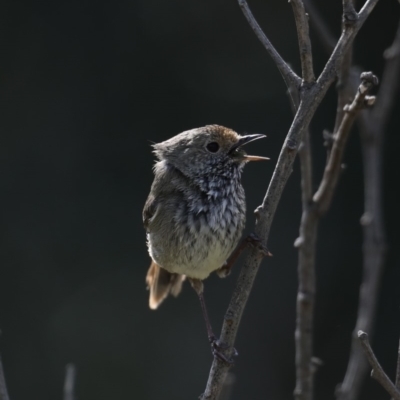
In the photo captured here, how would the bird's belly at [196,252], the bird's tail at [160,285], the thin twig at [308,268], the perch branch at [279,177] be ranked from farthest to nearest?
1. the bird's tail at [160,285]
2. the bird's belly at [196,252]
3. the thin twig at [308,268]
4. the perch branch at [279,177]

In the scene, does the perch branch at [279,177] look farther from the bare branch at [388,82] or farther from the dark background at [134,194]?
the dark background at [134,194]

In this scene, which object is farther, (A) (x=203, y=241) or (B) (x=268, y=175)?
(B) (x=268, y=175)

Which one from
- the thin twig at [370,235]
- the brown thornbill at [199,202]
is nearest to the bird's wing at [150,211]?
the brown thornbill at [199,202]

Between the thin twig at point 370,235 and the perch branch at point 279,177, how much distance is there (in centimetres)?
54

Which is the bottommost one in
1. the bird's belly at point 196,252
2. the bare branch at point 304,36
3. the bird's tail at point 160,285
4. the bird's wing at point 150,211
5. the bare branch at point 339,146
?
the bird's tail at point 160,285

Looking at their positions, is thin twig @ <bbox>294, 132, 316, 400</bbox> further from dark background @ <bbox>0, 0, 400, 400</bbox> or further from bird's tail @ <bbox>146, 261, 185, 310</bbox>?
dark background @ <bbox>0, 0, 400, 400</bbox>

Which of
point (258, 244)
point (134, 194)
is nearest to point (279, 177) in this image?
point (258, 244)

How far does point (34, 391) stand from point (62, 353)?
0.40 meters

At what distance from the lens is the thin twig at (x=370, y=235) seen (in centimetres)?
313

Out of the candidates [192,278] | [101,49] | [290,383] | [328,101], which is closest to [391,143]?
[328,101]

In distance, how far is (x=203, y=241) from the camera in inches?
141

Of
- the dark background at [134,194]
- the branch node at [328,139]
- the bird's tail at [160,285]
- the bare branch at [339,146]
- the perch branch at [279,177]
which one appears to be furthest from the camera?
the dark background at [134,194]

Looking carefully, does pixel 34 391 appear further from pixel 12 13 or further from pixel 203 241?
pixel 203 241

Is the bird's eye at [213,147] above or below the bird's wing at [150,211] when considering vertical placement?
above
